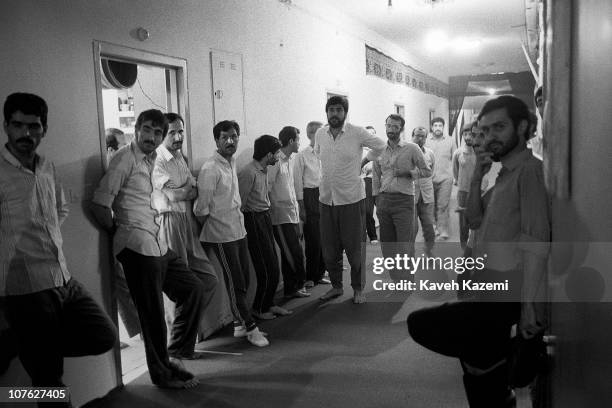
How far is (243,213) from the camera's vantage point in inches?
155

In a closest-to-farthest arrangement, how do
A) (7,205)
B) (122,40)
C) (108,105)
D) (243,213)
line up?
(7,205)
(122,40)
(243,213)
(108,105)

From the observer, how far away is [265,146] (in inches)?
154

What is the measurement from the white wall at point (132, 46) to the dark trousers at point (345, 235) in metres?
0.91

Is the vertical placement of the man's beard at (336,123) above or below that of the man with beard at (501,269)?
above

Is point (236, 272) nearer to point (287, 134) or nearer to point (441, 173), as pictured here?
point (287, 134)

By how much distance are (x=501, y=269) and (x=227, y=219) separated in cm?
206

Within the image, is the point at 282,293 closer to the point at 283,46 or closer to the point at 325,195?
the point at 325,195

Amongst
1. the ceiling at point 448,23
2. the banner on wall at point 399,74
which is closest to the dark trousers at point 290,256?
the ceiling at point 448,23

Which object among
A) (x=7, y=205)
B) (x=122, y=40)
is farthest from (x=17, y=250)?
(x=122, y=40)

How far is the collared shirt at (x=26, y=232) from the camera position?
212cm

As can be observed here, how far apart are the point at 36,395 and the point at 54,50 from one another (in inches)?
60.8

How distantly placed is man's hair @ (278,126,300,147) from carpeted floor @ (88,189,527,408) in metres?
1.47

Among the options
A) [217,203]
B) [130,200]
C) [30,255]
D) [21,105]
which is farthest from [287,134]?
[30,255]

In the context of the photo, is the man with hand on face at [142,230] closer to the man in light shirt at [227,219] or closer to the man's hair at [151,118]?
the man's hair at [151,118]
